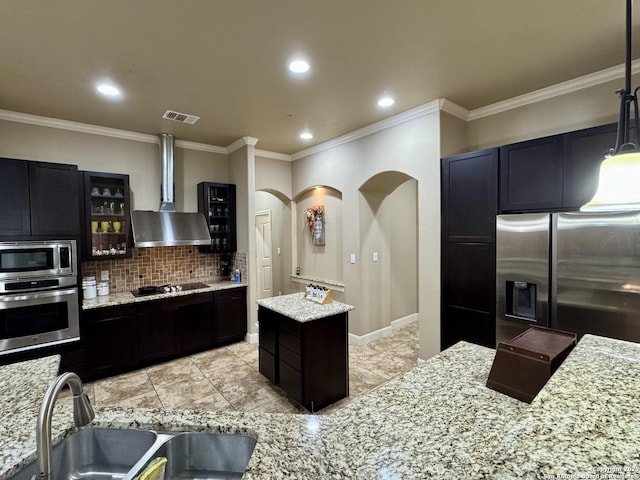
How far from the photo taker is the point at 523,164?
2.91 meters

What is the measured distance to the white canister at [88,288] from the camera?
3.85 meters

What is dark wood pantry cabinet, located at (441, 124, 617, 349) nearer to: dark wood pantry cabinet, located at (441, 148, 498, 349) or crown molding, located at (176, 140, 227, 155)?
dark wood pantry cabinet, located at (441, 148, 498, 349)

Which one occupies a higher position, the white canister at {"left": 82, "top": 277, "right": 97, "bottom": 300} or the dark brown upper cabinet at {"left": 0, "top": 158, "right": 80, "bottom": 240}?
the dark brown upper cabinet at {"left": 0, "top": 158, "right": 80, "bottom": 240}

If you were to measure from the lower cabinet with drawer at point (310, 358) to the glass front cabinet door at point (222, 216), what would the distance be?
2103 mm

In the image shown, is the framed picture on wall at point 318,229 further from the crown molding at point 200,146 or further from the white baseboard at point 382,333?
the crown molding at point 200,146

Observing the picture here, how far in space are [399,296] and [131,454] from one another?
4.71m

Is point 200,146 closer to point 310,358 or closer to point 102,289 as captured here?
point 102,289

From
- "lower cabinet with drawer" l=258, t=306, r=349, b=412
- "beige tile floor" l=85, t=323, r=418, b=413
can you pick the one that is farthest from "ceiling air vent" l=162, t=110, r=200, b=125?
"beige tile floor" l=85, t=323, r=418, b=413

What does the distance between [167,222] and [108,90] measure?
1815 mm

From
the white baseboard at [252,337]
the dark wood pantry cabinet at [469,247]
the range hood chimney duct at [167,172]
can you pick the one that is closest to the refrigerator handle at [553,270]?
the dark wood pantry cabinet at [469,247]

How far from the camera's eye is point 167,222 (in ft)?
14.5

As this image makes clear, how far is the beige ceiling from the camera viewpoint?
2.02 m

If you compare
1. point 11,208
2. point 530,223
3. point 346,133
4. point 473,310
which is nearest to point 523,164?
point 530,223

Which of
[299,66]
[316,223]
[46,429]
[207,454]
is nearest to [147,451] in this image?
[207,454]
